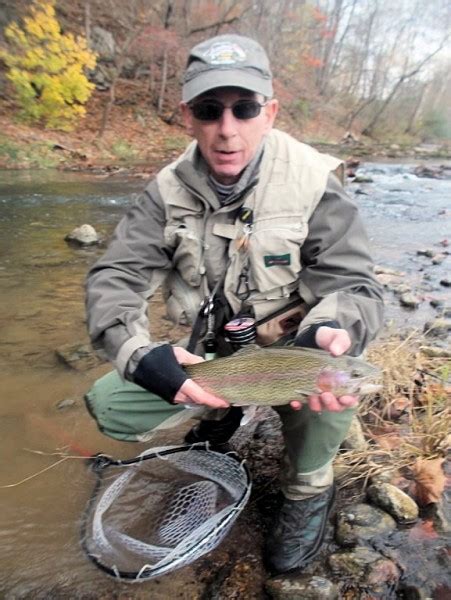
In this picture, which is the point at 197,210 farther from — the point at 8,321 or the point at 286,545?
the point at 8,321

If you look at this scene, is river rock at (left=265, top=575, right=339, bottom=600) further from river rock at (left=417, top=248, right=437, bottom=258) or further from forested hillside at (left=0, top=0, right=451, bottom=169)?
forested hillside at (left=0, top=0, right=451, bottom=169)

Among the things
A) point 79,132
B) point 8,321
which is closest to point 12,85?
point 79,132

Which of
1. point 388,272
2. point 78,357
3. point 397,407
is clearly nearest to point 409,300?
point 388,272

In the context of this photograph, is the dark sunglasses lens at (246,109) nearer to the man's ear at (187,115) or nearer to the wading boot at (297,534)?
the man's ear at (187,115)

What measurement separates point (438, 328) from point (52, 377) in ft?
12.4

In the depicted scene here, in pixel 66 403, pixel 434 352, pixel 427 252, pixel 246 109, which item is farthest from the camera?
pixel 427 252

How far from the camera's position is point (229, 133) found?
2361 millimetres

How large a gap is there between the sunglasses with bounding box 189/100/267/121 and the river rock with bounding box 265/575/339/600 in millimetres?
2089

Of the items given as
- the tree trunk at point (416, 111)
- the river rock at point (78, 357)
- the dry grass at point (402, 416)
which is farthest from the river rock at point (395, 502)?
the tree trunk at point (416, 111)

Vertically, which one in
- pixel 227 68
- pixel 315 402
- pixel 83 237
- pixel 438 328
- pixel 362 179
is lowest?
pixel 438 328

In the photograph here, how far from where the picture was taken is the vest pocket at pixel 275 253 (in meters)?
2.46

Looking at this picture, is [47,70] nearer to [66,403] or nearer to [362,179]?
[362,179]

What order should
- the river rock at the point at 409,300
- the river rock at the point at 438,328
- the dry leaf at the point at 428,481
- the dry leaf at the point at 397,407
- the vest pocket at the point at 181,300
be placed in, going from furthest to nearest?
the river rock at the point at 409,300, the river rock at the point at 438,328, the dry leaf at the point at 397,407, the vest pocket at the point at 181,300, the dry leaf at the point at 428,481

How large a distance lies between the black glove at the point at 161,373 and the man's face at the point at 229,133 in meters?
0.95
